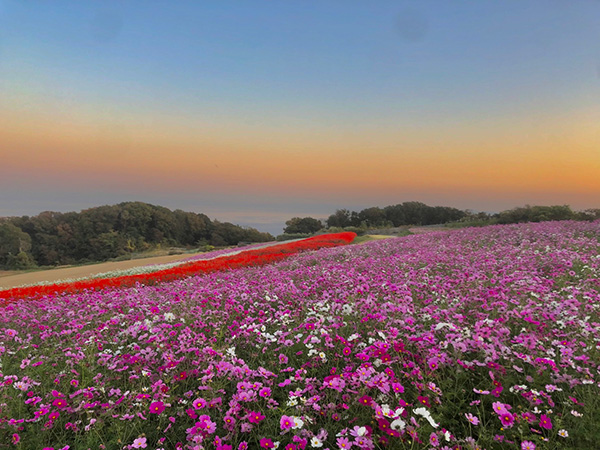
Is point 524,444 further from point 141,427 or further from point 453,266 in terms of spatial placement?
point 453,266

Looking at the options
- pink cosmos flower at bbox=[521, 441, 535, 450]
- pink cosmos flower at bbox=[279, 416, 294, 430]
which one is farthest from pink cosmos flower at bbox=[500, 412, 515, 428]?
pink cosmos flower at bbox=[279, 416, 294, 430]

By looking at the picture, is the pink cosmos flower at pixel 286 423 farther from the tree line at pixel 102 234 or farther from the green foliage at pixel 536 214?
the tree line at pixel 102 234

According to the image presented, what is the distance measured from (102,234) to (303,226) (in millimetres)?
32925

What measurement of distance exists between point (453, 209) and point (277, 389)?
59.6m

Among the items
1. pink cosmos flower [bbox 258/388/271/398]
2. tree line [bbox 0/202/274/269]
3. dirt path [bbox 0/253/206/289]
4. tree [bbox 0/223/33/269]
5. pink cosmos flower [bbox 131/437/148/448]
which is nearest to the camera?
pink cosmos flower [bbox 131/437/148/448]

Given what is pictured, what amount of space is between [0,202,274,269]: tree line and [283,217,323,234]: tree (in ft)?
31.3

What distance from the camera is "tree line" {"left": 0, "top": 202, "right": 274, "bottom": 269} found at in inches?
2079

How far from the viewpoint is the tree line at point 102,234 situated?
5281cm

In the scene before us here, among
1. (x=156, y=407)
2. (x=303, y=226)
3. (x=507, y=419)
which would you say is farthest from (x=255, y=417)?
(x=303, y=226)

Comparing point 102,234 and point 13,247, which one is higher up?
point 102,234

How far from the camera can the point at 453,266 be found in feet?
25.3

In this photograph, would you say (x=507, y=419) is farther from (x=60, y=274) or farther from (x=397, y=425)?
(x=60, y=274)

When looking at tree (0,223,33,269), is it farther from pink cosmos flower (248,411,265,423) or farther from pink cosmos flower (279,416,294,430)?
pink cosmos flower (279,416,294,430)

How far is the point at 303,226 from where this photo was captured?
57.7 metres
